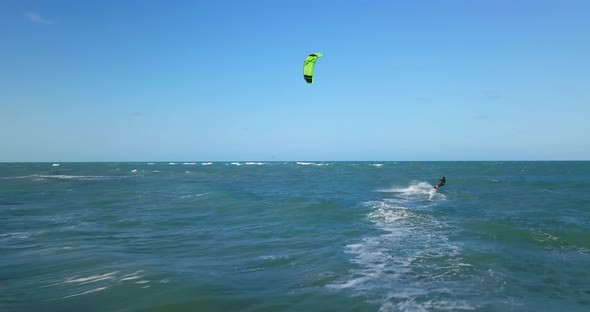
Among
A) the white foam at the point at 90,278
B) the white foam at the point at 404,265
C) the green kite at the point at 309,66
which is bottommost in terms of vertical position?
the white foam at the point at 404,265

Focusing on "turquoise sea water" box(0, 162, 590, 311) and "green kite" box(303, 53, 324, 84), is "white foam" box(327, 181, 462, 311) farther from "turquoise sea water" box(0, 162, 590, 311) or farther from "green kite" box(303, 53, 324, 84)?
"green kite" box(303, 53, 324, 84)

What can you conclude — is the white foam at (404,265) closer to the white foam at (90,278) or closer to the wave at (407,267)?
the wave at (407,267)

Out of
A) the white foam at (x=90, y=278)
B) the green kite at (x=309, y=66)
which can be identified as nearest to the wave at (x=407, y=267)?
the white foam at (x=90, y=278)

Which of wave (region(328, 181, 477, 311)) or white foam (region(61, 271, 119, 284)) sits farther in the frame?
white foam (region(61, 271, 119, 284))

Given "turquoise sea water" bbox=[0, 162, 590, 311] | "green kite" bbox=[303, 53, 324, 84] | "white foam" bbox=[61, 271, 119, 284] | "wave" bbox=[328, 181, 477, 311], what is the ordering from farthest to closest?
"green kite" bbox=[303, 53, 324, 84]
"white foam" bbox=[61, 271, 119, 284]
"wave" bbox=[328, 181, 477, 311]
"turquoise sea water" bbox=[0, 162, 590, 311]

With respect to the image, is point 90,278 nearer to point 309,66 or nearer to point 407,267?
point 407,267

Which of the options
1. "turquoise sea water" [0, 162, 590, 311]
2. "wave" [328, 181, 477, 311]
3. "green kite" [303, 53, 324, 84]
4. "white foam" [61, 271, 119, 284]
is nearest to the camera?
"turquoise sea water" [0, 162, 590, 311]

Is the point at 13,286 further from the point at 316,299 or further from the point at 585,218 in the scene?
the point at 585,218

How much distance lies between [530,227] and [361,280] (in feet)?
32.7

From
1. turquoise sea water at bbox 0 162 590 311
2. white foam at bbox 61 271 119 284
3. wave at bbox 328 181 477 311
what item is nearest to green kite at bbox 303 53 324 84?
turquoise sea water at bbox 0 162 590 311

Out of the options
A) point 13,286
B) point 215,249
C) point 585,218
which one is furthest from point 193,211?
point 585,218

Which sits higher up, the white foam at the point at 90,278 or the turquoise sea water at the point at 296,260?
the white foam at the point at 90,278

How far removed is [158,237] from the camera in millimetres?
13844

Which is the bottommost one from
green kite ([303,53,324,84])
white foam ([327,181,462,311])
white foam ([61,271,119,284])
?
white foam ([327,181,462,311])
